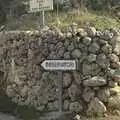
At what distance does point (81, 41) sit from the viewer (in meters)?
11.1

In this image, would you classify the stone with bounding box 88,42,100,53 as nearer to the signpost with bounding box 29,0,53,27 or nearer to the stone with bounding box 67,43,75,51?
the stone with bounding box 67,43,75,51

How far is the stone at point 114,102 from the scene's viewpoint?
34.4 ft

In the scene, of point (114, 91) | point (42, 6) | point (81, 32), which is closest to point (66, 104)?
point (114, 91)

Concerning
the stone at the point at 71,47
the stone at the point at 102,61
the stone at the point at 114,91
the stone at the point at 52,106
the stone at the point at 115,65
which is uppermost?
the stone at the point at 71,47

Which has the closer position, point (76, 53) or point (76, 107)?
point (76, 107)

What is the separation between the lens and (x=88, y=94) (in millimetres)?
10727

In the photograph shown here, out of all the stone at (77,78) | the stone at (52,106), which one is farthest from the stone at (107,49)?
the stone at (52,106)

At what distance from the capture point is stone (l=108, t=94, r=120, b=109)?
1050cm

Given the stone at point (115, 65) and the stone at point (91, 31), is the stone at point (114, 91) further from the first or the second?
the stone at point (91, 31)

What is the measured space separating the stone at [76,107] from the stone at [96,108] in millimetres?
261

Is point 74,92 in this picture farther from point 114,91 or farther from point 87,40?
point 87,40

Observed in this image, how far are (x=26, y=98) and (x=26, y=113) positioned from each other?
1.70 ft

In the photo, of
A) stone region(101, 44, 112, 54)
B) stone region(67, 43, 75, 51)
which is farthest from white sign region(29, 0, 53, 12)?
stone region(101, 44, 112, 54)

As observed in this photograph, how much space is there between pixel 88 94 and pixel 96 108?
46 cm
